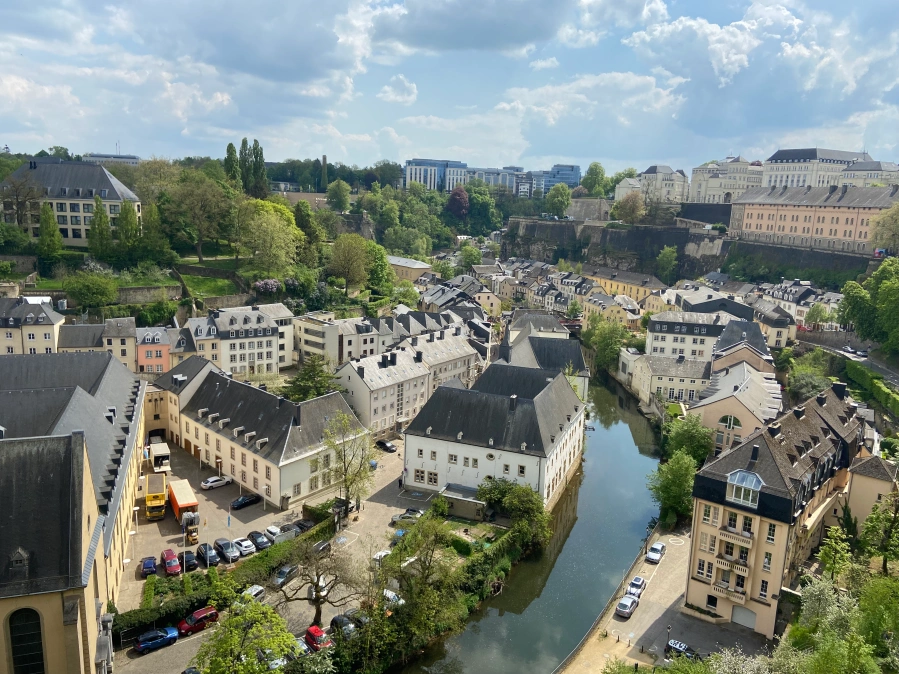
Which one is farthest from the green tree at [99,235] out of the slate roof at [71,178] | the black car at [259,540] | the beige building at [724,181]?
the beige building at [724,181]

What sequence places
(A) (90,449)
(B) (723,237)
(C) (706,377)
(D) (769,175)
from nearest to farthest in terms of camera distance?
(A) (90,449), (C) (706,377), (B) (723,237), (D) (769,175)

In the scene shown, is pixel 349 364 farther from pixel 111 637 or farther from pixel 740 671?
pixel 740 671

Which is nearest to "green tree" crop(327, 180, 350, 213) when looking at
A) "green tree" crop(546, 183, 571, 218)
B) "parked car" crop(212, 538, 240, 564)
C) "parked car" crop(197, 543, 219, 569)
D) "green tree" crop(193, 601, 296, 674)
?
"green tree" crop(546, 183, 571, 218)

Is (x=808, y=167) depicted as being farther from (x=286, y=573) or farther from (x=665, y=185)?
(x=286, y=573)

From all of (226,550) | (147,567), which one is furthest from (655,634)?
(147,567)

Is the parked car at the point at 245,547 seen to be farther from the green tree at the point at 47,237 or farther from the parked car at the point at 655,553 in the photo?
the green tree at the point at 47,237

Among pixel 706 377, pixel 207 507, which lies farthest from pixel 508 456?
pixel 706 377

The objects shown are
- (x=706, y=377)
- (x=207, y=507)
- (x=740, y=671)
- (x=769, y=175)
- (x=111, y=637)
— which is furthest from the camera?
(x=769, y=175)
